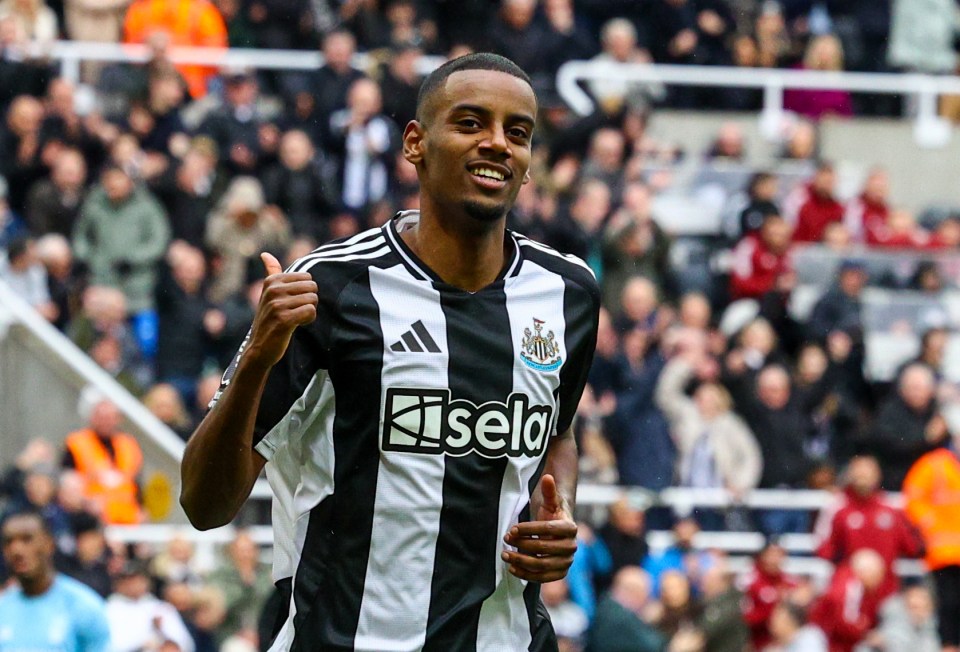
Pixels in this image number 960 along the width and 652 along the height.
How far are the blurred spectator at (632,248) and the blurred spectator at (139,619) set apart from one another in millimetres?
5091

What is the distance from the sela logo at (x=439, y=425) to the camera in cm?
491

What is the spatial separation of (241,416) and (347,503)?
1.42 feet

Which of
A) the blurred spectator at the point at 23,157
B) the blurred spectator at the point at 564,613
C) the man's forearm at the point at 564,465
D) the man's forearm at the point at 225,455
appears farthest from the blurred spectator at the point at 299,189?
the man's forearm at the point at 225,455

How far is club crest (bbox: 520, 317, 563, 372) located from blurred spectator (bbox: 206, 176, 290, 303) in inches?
378

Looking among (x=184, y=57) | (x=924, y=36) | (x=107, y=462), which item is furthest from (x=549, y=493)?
(x=924, y=36)

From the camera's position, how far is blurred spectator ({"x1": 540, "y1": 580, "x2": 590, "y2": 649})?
11852 millimetres

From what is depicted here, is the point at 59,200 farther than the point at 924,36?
No

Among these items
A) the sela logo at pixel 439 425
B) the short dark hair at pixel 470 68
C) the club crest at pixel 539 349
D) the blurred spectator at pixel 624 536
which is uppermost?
the short dark hair at pixel 470 68

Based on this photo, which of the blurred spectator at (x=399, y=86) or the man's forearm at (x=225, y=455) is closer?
the man's forearm at (x=225, y=455)

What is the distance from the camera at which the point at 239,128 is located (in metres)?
15.5

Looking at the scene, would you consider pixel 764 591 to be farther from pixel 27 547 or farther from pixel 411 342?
pixel 411 342

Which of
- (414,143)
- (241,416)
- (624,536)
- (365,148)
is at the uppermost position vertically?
(365,148)

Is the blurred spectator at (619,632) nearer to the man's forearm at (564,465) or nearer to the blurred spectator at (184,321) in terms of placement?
the blurred spectator at (184,321)

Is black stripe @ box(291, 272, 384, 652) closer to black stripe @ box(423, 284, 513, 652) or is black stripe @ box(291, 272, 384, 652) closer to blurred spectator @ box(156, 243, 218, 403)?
black stripe @ box(423, 284, 513, 652)
